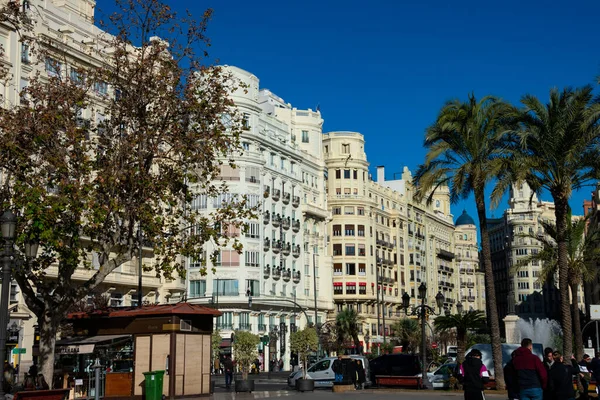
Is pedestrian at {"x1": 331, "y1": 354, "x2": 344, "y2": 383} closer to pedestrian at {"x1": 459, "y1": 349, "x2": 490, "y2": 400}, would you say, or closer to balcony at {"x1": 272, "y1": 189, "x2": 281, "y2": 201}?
pedestrian at {"x1": 459, "y1": 349, "x2": 490, "y2": 400}

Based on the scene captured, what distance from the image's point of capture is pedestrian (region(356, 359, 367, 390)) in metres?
35.5

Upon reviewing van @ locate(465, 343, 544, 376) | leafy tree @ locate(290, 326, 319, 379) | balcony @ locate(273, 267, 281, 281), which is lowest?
van @ locate(465, 343, 544, 376)

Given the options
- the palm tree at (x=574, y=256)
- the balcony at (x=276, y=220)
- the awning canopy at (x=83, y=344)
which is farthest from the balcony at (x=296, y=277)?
the awning canopy at (x=83, y=344)

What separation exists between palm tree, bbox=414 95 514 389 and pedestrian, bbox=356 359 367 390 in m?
6.97

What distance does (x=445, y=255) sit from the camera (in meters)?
126

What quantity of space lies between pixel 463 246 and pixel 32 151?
12572cm

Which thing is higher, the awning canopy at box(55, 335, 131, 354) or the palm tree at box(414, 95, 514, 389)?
the palm tree at box(414, 95, 514, 389)

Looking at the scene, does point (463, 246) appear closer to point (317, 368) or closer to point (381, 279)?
point (381, 279)

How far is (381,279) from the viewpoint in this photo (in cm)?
9956

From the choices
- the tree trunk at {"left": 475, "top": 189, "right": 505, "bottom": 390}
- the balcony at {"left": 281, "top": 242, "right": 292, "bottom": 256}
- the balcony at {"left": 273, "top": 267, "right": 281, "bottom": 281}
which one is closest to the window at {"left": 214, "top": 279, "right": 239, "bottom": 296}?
the balcony at {"left": 273, "top": 267, "right": 281, "bottom": 281}

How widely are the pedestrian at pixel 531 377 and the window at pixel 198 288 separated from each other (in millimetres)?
59811

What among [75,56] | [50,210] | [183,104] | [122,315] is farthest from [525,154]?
[75,56]

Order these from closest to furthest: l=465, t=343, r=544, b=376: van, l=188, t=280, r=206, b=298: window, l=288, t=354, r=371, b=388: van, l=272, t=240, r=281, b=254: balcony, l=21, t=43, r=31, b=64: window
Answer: l=465, t=343, r=544, b=376: van
l=288, t=354, r=371, b=388: van
l=21, t=43, r=31, b=64: window
l=188, t=280, r=206, b=298: window
l=272, t=240, r=281, b=254: balcony

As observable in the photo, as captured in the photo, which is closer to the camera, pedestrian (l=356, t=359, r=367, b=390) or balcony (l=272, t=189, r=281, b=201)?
pedestrian (l=356, t=359, r=367, b=390)
